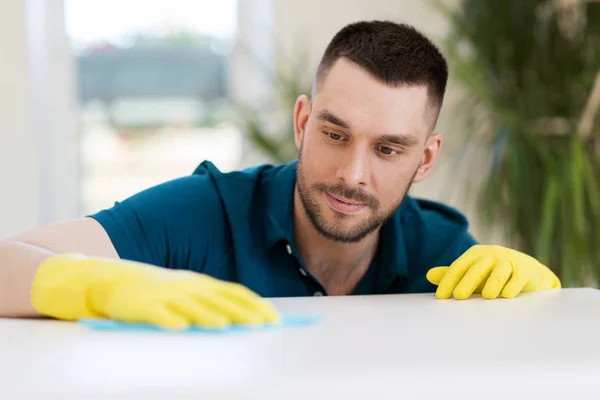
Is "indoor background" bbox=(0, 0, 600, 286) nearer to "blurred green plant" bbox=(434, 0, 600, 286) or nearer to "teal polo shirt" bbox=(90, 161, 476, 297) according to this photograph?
"blurred green plant" bbox=(434, 0, 600, 286)

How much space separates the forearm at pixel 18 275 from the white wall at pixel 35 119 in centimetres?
204

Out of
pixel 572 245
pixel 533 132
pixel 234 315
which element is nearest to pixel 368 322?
pixel 234 315

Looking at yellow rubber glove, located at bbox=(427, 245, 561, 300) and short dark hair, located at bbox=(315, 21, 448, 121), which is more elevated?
short dark hair, located at bbox=(315, 21, 448, 121)

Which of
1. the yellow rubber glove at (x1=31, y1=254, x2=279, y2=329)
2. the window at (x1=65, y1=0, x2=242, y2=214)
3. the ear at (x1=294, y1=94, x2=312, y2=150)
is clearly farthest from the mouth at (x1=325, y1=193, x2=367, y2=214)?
the window at (x1=65, y1=0, x2=242, y2=214)

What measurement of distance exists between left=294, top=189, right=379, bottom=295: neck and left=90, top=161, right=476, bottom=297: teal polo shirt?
0.03m

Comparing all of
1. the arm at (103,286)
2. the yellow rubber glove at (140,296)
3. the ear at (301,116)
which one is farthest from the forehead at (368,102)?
the yellow rubber glove at (140,296)

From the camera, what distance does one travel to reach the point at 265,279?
1.46m

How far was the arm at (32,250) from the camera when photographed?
97 centimetres

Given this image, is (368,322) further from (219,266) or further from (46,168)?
(46,168)

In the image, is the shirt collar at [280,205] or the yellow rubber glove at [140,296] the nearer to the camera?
the yellow rubber glove at [140,296]

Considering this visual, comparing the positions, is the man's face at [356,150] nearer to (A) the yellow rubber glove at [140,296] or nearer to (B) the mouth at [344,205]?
(B) the mouth at [344,205]

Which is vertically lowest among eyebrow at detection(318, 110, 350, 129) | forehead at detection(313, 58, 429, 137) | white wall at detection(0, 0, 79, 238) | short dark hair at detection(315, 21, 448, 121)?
white wall at detection(0, 0, 79, 238)

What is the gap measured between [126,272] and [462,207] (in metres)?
2.30

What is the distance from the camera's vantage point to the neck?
153cm
